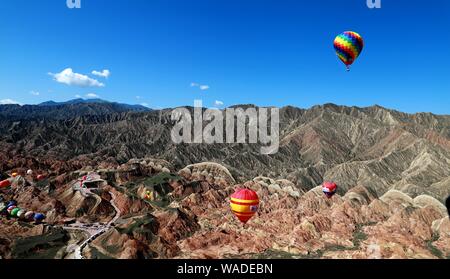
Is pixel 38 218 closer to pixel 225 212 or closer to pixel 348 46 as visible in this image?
pixel 225 212

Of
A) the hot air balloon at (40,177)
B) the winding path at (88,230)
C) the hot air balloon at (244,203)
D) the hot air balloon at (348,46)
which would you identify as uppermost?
the hot air balloon at (348,46)

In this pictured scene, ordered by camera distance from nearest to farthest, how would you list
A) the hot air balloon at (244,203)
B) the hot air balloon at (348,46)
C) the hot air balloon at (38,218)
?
the hot air balloon at (244,203) < the hot air balloon at (348,46) < the hot air balloon at (38,218)

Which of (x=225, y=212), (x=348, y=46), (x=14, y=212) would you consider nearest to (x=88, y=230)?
(x=14, y=212)

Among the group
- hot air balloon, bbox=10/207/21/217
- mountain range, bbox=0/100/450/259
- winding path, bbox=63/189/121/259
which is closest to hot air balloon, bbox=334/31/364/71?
mountain range, bbox=0/100/450/259

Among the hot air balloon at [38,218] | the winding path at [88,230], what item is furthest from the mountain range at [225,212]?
the hot air balloon at [38,218]

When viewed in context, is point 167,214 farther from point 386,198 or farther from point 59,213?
point 386,198

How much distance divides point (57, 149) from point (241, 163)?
97534 millimetres

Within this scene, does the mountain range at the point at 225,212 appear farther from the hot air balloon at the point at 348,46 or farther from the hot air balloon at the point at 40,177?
the hot air balloon at the point at 348,46

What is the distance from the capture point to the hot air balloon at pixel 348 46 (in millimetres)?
60031

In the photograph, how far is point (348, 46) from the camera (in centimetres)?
6034

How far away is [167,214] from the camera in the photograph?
7700cm

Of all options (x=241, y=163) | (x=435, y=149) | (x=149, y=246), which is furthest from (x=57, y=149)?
(x=435, y=149)

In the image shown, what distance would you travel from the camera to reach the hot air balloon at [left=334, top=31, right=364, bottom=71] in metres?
60.0

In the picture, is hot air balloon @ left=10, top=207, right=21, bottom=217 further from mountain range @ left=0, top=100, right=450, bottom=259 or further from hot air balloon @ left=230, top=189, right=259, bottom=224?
hot air balloon @ left=230, top=189, right=259, bottom=224
